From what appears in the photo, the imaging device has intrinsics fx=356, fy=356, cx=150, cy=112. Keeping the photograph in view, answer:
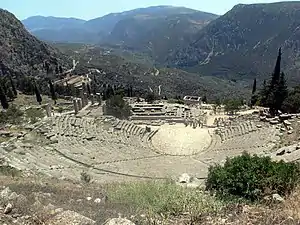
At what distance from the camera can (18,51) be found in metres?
130

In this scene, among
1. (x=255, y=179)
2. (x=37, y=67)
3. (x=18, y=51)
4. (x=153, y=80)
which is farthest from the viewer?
(x=153, y=80)

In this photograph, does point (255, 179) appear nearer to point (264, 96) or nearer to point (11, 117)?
point (11, 117)

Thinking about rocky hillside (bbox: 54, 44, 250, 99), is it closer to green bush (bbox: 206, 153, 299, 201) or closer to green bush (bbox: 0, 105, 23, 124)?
green bush (bbox: 0, 105, 23, 124)

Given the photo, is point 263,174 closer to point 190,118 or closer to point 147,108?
point 190,118

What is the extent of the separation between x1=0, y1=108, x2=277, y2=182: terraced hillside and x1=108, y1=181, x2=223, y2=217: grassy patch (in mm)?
10299

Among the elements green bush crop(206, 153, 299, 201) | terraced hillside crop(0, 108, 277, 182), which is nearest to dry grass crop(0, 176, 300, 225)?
green bush crop(206, 153, 299, 201)

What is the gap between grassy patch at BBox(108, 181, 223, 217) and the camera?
8000 millimetres

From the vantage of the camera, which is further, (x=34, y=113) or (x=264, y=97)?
(x=264, y=97)

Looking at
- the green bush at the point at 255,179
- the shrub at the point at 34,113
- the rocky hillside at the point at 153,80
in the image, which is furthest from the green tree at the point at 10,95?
the rocky hillside at the point at 153,80

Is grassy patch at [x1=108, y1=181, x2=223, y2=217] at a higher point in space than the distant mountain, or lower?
higher

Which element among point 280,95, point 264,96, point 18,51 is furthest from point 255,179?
point 18,51

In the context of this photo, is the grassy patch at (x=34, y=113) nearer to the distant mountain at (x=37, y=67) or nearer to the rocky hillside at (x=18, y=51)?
the distant mountain at (x=37, y=67)

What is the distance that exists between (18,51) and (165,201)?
132835 millimetres

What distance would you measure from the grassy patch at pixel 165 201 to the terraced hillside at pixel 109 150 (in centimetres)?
1030
